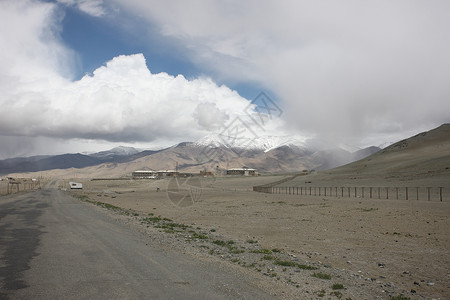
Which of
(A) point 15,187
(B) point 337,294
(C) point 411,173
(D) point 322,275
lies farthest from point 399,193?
(A) point 15,187

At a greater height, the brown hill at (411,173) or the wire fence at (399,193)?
the brown hill at (411,173)

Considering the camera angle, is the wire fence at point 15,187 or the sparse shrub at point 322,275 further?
the wire fence at point 15,187

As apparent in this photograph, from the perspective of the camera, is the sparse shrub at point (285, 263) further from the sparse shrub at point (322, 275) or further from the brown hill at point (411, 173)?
the brown hill at point (411, 173)

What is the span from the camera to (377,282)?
9.09 m

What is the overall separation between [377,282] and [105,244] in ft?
32.9

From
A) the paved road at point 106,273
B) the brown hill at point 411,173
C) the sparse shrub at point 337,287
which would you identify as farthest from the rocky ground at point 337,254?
the brown hill at point 411,173

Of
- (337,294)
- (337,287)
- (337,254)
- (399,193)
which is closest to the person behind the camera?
(337,294)

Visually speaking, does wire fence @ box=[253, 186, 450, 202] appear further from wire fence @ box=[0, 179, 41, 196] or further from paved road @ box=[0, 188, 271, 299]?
wire fence @ box=[0, 179, 41, 196]

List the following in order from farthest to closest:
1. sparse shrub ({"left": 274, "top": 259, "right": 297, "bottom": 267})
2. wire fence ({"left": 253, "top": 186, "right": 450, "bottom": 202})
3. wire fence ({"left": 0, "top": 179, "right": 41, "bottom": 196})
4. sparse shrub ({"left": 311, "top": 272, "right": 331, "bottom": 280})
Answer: wire fence ({"left": 0, "top": 179, "right": 41, "bottom": 196}) < wire fence ({"left": 253, "top": 186, "right": 450, "bottom": 202}) < sparse shrub ({"left": 274, "top": 259, "right": 297, "bottom": 267}) < sparse shrub ({"left": 311, "top": 272, "right": 331, "bottom": 280})

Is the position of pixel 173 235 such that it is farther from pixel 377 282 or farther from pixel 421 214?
pixel 421 214

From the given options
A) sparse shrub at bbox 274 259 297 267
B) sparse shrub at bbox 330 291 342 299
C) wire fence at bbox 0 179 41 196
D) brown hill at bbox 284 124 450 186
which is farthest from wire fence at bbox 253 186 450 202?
wire fence at bbox 0 179 41 196

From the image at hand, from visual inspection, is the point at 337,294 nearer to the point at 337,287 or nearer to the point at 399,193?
the point at 337,287

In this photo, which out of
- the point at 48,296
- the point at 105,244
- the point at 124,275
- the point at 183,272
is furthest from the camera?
the point at 105,244

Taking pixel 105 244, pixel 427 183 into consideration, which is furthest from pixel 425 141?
pixel 105 244
